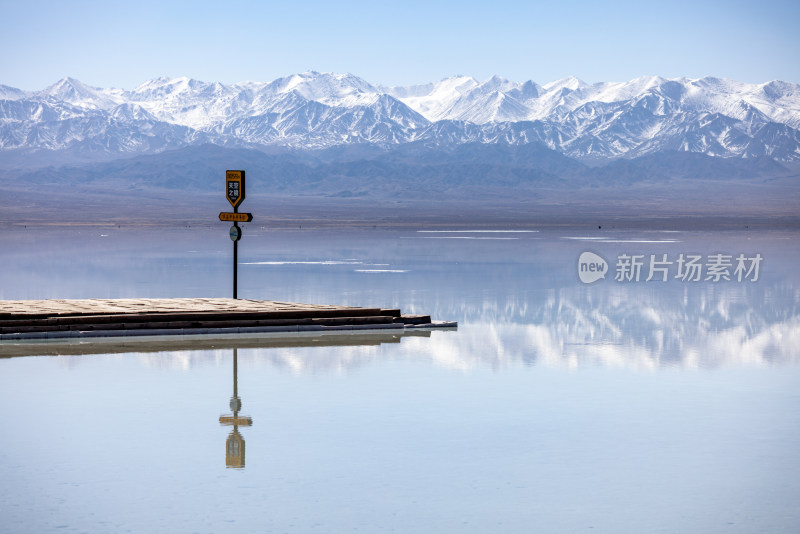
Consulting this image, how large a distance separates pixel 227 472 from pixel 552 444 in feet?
9.88

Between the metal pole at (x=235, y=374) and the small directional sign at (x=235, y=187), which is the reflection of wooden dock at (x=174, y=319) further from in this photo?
the small directional sign at (x=235, y=187)

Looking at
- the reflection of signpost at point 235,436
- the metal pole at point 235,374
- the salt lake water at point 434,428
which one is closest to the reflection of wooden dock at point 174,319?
the salt lake water at point 434,428

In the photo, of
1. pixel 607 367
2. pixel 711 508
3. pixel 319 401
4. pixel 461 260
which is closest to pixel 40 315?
pixel 319 401

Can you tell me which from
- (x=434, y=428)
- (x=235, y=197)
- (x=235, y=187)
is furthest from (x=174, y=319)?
(x=434, y=428)

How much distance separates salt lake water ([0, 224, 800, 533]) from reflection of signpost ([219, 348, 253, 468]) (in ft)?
0.19

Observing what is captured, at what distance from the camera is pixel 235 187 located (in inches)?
960

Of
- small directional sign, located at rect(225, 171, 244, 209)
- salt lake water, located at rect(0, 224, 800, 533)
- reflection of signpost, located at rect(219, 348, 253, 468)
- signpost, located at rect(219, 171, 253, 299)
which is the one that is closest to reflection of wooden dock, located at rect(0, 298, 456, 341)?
salt lake water, located at rect(0, 224, 800, 533)

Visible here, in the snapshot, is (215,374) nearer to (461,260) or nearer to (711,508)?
(711,508)

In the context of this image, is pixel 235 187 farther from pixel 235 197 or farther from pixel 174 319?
pixel 174 319

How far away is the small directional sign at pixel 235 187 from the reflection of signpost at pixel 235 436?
10.8 meters

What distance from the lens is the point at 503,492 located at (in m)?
9.00

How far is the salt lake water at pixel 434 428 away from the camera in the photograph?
8484mm

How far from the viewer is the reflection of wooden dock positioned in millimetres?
18938

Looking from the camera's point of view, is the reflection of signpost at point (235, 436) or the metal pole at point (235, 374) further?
the metal pole at point (235, 374)
